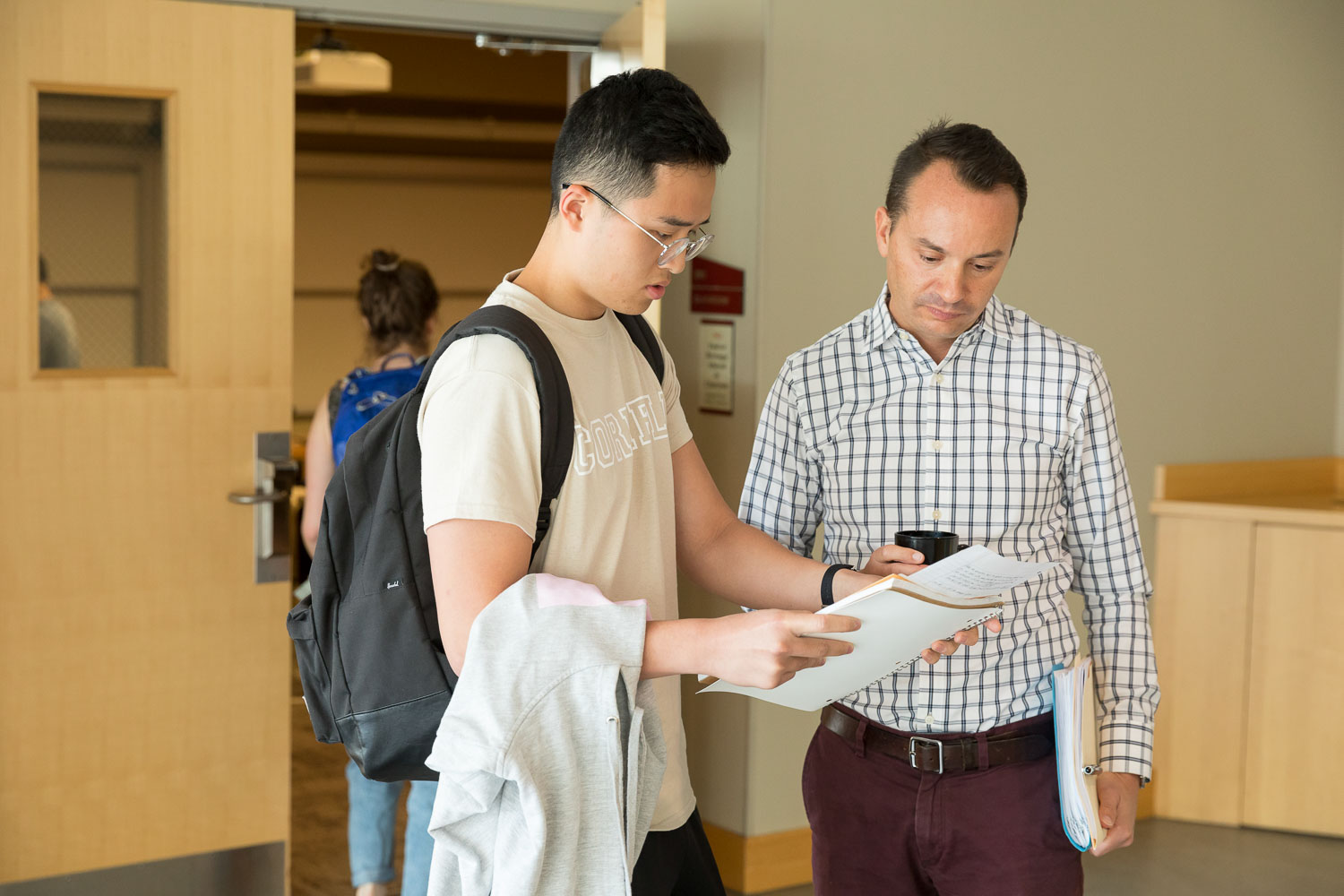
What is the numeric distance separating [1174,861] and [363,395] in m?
2.77

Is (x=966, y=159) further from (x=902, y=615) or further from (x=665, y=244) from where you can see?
(x=902, y=615)

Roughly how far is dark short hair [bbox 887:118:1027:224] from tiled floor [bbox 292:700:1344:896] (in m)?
2.27

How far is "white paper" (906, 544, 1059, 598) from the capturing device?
1.32 m

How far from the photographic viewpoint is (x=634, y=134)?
4.47 ft

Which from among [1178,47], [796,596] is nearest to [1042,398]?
[796,596]

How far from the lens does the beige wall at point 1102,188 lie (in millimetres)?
3303

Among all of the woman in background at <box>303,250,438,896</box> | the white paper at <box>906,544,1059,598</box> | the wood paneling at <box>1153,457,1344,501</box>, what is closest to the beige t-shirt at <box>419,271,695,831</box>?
the white paper at <box>906,544,1059,598</box>

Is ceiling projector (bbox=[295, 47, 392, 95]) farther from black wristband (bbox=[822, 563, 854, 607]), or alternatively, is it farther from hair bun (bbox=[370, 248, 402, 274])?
→ black wristband (bbox=[822, 563, 854, 607])

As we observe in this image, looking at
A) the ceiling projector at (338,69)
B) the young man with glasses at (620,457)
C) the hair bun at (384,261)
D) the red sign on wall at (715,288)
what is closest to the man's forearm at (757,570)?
the young man with glasses at (620,457)

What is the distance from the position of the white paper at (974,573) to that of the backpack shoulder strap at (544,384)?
15.4 inches

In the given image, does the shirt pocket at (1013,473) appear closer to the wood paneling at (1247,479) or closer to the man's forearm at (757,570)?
the man's forearm at (757,570)

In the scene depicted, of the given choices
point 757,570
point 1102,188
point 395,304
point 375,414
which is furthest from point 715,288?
point 757,570

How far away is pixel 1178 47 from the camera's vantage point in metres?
3.84

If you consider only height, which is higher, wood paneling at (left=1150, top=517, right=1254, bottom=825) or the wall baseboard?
wood paneling at (left=1150, top=517, right=1254, bottom=825)
